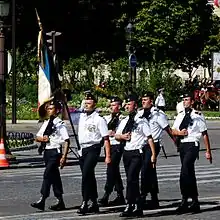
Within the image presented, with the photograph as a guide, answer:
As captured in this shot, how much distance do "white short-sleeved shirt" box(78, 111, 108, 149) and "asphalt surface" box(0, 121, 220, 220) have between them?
117 cm

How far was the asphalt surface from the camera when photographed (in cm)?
1423

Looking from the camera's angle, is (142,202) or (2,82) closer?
(142,202)

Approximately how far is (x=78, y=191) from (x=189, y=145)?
3621 mm

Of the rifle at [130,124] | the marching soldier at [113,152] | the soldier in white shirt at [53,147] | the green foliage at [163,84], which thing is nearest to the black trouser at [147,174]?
the marching soldier at [113,152]

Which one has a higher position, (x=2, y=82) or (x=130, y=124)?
(x=2, y=82)

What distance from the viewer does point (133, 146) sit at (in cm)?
1417

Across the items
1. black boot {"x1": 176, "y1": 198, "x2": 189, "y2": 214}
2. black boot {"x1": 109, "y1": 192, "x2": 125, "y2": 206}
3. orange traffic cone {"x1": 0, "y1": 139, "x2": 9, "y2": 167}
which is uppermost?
black boot {"x1": 176, "y1": 198, "x2": 189, "y2": 214}

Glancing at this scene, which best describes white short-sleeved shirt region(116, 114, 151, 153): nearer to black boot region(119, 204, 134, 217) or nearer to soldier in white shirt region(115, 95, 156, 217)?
soldier in white shirt region(115, 95, 156, 217)

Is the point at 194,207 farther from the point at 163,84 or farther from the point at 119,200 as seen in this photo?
the point at 163,84

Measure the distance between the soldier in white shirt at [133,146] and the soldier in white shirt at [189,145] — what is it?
655 mm

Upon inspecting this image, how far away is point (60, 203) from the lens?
14812 millimetres

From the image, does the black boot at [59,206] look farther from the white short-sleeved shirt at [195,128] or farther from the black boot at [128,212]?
the white short-sleeved shirt at [195,128]

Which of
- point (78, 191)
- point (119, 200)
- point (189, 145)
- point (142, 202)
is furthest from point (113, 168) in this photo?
point (78, 191)

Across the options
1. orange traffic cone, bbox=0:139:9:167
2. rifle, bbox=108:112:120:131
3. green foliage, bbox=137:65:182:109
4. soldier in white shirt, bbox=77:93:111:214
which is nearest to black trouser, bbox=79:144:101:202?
soldier in white shirt, bbox=77:93:111:214
